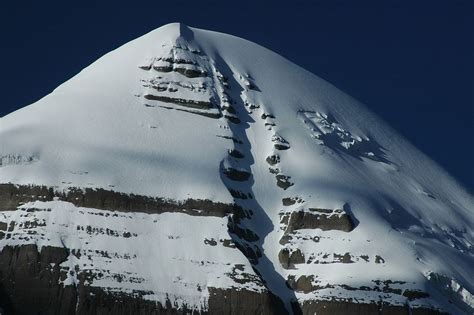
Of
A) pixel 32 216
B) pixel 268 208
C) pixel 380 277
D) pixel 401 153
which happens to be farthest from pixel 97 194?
pixel 401 153

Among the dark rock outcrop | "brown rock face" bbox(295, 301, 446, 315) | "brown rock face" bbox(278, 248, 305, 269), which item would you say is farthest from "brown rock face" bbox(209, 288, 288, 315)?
the dark rock outcrop

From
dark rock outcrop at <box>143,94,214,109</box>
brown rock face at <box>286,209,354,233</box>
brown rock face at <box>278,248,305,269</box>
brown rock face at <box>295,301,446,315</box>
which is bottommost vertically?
brown rock face at <box>295,301,446,315</box>

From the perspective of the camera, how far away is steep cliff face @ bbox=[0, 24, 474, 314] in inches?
5773

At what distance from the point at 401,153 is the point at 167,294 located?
5720cm

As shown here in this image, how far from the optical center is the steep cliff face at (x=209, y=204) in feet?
481

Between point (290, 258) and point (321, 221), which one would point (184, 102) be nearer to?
point (321, 221)

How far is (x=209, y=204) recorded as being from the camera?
158 meters

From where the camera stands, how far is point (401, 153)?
19288cm

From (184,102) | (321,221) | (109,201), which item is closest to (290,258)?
(321,221)

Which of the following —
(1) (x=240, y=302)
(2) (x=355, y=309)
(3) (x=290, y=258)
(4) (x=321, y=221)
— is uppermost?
(4) (x=321, y=221)

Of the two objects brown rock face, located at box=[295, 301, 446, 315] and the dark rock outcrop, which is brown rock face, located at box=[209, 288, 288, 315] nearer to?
brown rock face, located at box=[295, 301, 446, 315]

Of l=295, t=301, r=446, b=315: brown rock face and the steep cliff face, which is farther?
l=295, t=301, r=446, b=315: brown rock face

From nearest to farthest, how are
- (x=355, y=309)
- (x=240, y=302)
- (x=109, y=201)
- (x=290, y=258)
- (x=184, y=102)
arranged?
1. (x=240, y=302)
2. (x=355, y=309)
3. (x=109, y=201)
4. (x=290, y=258)
5. (x=184, y=102)

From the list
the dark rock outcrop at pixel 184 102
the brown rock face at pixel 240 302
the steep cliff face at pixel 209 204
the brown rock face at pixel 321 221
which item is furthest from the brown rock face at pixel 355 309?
the dark rock outcrop at pixel 184 102
